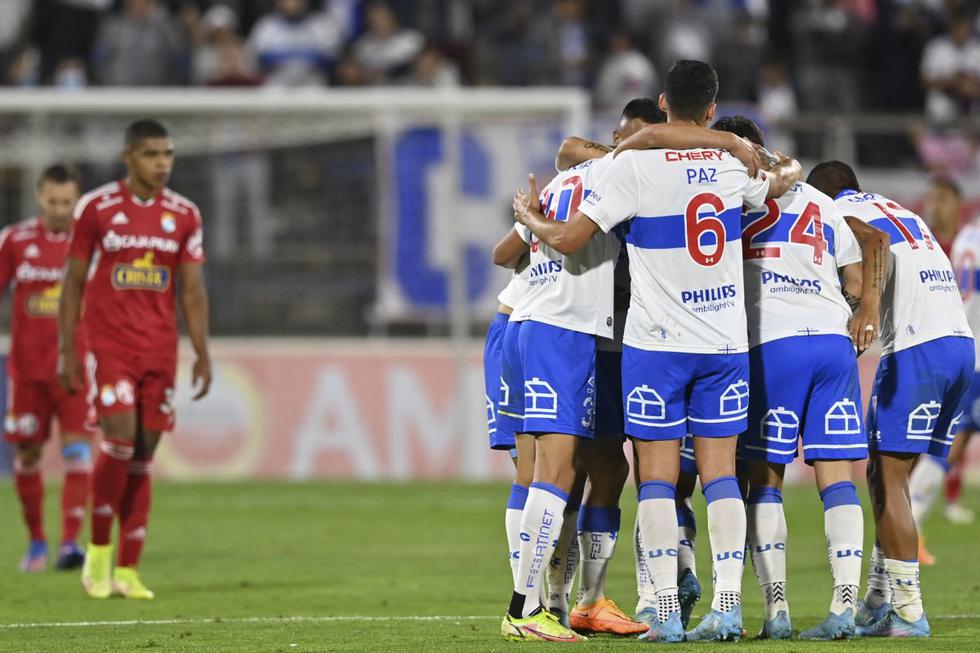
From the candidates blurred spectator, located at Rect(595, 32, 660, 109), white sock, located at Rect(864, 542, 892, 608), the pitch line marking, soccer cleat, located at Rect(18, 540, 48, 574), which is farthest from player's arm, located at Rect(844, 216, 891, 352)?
blurred spectator, located at Rect(595, 32, 660, 109)

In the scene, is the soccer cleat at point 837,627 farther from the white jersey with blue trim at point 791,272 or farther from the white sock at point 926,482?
the white sock at point 926,482

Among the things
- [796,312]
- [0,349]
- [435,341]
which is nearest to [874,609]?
[796,312]

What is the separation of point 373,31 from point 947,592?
13218 mm

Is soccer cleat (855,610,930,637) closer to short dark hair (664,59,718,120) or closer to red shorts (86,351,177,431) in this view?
short dark hair (664,59,718,120)

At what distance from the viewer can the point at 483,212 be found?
63.2ft

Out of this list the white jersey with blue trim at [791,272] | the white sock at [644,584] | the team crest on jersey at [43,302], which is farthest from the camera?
the team crest on jersey at [43,302]

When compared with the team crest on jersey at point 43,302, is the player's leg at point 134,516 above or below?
below

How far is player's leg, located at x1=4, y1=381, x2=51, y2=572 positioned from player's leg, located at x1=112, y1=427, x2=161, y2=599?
6.95 feet

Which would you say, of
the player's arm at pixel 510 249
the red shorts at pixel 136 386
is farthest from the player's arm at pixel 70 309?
the player's arm at pixel 510 249

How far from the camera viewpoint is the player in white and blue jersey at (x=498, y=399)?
7.92 metres

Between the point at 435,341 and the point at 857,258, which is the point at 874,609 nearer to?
the point at 857,258

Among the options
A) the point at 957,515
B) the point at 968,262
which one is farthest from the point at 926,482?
the point at 957,515

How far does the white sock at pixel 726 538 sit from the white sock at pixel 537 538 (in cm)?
68

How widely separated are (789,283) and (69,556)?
20.2ft
